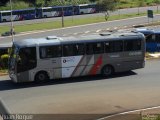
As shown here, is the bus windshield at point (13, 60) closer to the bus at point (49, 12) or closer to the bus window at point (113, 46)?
the bus window at point (113, 46)

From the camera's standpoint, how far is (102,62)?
2778cm

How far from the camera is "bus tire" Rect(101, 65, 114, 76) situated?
27.9 m

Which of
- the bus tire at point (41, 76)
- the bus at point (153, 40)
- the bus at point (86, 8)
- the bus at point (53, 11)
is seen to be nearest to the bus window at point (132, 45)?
the bus tire at point (41, 76)

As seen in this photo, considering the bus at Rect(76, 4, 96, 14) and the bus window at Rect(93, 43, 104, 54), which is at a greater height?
the bus at Rect(76, 4, 96, 14)

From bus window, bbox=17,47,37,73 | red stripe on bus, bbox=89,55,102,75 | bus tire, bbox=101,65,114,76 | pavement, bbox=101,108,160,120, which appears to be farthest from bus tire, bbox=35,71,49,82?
pavement, bbox=101,108,160,120

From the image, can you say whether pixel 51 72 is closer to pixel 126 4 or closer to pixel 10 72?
pixel 10 72

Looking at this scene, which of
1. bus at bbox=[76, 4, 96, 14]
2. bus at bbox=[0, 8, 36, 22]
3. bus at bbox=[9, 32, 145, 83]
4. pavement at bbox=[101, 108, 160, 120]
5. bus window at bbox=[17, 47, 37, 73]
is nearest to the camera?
pavement at bbox=[101, 108, 160, 120]

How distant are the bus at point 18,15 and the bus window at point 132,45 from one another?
2335 inches

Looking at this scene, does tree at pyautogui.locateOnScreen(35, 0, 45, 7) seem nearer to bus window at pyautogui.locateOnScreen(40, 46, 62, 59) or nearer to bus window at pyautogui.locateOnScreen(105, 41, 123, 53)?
bus window at pyautogui.locateOnScreen(105, 41, 123, 53)

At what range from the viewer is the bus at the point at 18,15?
3356 inches

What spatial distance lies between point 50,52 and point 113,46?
168 inches

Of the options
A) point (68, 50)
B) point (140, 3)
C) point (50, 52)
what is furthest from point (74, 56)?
point (140, 3)

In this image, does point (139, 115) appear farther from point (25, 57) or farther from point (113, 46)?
point (113, 46)

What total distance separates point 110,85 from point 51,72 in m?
3.77
